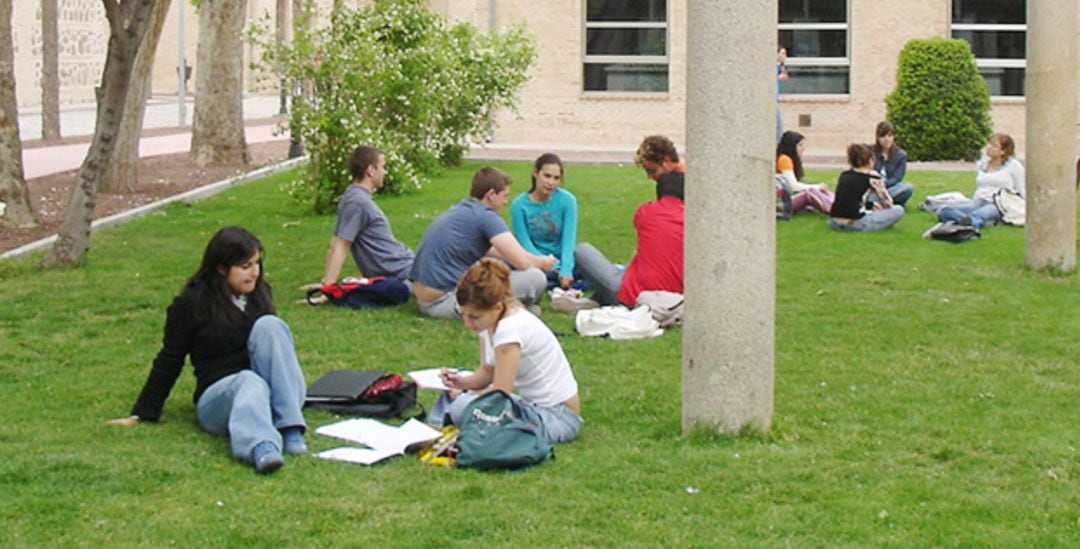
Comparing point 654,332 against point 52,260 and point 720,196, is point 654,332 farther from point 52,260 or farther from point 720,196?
point 52,260

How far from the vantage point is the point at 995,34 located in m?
29.2

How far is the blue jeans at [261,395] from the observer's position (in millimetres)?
7848

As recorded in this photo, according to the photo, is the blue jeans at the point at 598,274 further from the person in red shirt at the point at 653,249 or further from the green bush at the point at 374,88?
the green bush at the point at 374,88

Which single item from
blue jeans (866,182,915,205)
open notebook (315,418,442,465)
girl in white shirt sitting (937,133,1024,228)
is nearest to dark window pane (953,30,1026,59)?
blue jeans (866,182,915,205)

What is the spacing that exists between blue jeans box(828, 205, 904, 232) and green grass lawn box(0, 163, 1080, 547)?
276 centimetres

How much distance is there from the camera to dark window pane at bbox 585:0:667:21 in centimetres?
3003

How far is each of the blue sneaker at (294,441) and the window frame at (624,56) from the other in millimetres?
22332

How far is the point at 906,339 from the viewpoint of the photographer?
437 inches

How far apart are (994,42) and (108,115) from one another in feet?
61.3

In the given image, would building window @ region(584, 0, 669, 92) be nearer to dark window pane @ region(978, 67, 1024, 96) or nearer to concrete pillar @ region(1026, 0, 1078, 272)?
dark window pane @ region(978, 67, 1024, 96)

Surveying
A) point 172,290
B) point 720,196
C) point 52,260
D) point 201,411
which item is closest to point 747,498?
point 720,196

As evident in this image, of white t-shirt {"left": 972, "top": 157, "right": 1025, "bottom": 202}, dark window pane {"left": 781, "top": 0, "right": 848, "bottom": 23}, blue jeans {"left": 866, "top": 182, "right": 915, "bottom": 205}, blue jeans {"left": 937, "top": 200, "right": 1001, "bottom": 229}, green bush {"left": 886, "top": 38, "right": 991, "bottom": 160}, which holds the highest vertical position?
dark window pane {"left": 781, "top": 0, "right": 848, "bottom": 23}

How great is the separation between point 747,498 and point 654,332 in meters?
4.22

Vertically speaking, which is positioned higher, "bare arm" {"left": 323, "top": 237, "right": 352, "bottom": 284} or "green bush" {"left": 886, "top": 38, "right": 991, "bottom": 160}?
"green bush" {"left": 886, "top": 38, "right": 991, "bottom": 160}
